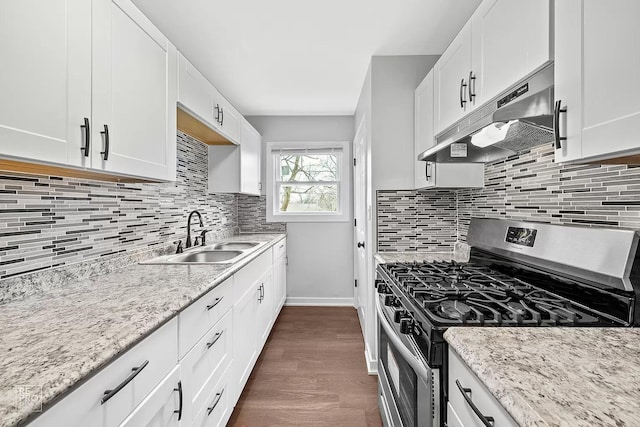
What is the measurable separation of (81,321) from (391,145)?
217 cm

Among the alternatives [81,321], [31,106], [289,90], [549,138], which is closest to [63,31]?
[31,106]

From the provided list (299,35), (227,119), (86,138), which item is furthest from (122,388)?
(227,119)

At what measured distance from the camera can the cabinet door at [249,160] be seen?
10.9ft

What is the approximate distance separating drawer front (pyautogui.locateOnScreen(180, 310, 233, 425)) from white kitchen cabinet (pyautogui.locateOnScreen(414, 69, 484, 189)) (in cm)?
151

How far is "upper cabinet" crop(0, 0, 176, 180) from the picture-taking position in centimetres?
92

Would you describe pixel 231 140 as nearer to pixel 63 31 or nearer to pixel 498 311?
pixel 63 31

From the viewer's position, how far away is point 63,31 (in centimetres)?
106

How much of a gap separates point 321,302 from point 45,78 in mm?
3662

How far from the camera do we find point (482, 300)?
3.97 feet

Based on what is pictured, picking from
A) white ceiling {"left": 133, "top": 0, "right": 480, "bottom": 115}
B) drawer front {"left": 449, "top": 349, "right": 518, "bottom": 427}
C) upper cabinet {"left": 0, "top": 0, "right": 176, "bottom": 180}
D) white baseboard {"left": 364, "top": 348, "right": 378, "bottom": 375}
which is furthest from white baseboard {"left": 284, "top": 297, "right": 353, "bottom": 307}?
drawer front {"left": 449, "top": 349, "right": 518, "bottom": 427}

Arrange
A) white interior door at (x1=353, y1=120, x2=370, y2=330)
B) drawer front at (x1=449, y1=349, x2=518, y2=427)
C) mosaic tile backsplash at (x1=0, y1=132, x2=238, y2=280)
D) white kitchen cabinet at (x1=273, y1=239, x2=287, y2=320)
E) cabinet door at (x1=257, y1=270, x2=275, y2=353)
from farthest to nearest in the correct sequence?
1. white kitchen cabinet at (x1=273, y1=239, x2=287, y2=320)
2. white interior door at (x1=353, y1=120, x2=370, y2=330)
3. cabinet door at (x1=257, y1=270, x2=275, y2=353)
4. mosaic tile backsplash at (x1=0, y1=132, x2=238, y2=280)
5. drawer front at (x1=449, y1=349, x2=518, y2=427)

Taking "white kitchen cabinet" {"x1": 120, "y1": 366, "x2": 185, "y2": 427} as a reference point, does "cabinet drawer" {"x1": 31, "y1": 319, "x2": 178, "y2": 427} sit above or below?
above

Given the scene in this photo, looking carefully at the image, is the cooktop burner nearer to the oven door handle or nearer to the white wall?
the oven door handle

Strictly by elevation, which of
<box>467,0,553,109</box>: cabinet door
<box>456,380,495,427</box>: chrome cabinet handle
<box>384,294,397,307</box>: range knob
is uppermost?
<box>467,0,553,109</box>: cabinet door
